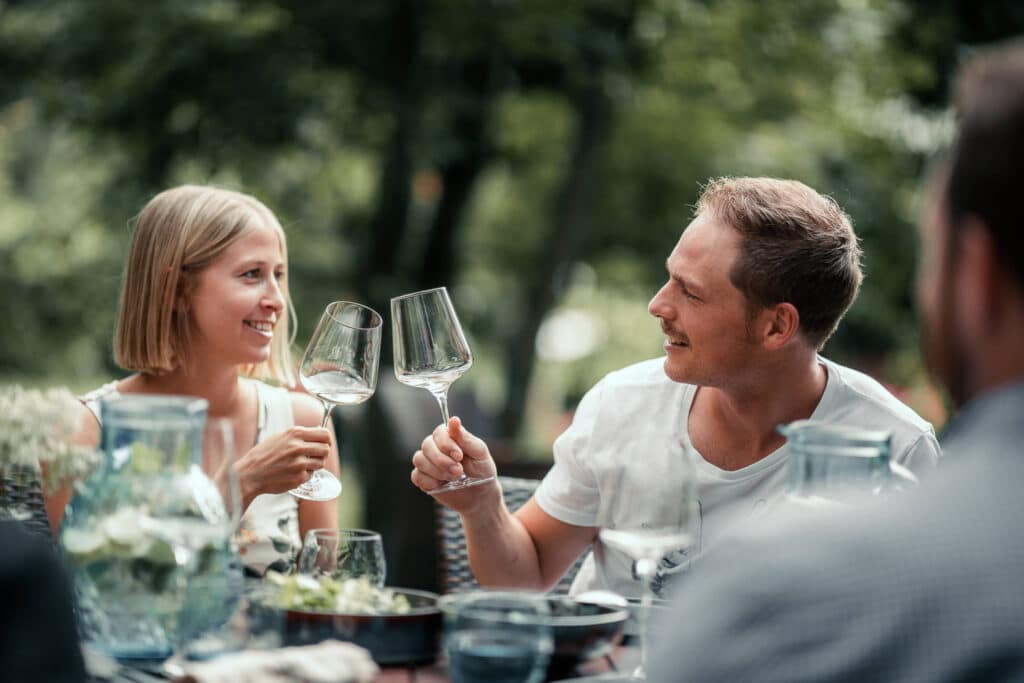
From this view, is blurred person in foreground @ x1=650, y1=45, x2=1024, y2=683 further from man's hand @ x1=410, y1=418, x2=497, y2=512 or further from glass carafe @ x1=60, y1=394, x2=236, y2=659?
man's hand @ x1=410, y1=418, x2=497, y2=512

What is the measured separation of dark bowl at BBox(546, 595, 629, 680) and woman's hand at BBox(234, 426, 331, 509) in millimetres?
770

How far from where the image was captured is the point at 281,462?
2.46 meters

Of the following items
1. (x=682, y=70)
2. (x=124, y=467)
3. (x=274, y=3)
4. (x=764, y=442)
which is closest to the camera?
(x=124, y=467)

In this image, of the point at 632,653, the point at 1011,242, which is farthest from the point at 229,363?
the point at 1011,242

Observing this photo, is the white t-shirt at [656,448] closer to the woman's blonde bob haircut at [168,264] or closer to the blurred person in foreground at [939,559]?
the woman's blonde bob haircut at [168,264]

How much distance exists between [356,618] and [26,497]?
3.49 ft

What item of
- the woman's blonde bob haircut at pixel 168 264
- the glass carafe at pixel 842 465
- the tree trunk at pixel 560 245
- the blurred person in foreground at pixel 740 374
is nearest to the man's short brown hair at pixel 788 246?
the blurred person in foreground at pixel 740 374

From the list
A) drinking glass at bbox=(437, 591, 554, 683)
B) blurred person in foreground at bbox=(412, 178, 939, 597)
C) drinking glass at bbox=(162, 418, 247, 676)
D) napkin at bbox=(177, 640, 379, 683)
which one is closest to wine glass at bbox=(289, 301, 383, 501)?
blurred person in foreground at bbox=(412, 178, 939, 597)

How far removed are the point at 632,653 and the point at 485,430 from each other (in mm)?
7927

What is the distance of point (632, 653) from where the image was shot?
80.7 inches

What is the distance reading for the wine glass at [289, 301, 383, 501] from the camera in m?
2.59

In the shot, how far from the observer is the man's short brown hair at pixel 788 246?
2.85 meters

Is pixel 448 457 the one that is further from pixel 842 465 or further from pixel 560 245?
pixel 560 245

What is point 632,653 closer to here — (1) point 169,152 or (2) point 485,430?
(1) point 169,152
